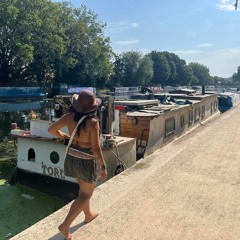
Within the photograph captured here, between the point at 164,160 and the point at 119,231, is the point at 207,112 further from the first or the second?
the point at 119,231

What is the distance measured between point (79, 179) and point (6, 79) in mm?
38873

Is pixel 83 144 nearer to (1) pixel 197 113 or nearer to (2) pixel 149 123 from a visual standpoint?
(2) pixel 149 123

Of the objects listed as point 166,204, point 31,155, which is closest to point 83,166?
point 166,204

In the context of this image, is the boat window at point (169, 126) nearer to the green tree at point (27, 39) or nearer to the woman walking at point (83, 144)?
the woman walking at point (83, 144)

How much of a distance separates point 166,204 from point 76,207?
221cm

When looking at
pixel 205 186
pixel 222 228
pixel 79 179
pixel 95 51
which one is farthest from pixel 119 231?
pixel 95 51

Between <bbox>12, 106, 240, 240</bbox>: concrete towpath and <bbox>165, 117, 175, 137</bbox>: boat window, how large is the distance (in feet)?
8.77

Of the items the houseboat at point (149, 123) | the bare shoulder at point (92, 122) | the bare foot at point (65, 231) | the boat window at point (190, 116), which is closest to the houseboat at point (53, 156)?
the houseboat at point (149, 123)

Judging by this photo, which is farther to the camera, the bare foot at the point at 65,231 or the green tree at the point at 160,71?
the green tree at the point at 160,71

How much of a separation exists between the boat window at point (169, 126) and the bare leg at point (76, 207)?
8.29 meters

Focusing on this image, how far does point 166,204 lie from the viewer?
5.62 meters

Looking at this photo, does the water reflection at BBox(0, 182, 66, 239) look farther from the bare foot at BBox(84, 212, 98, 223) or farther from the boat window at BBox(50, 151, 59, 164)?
the bare foot at BBox(84, 212, 98, 223)

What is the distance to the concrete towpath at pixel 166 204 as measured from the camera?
14.8 feet

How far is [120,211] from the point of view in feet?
17.1
